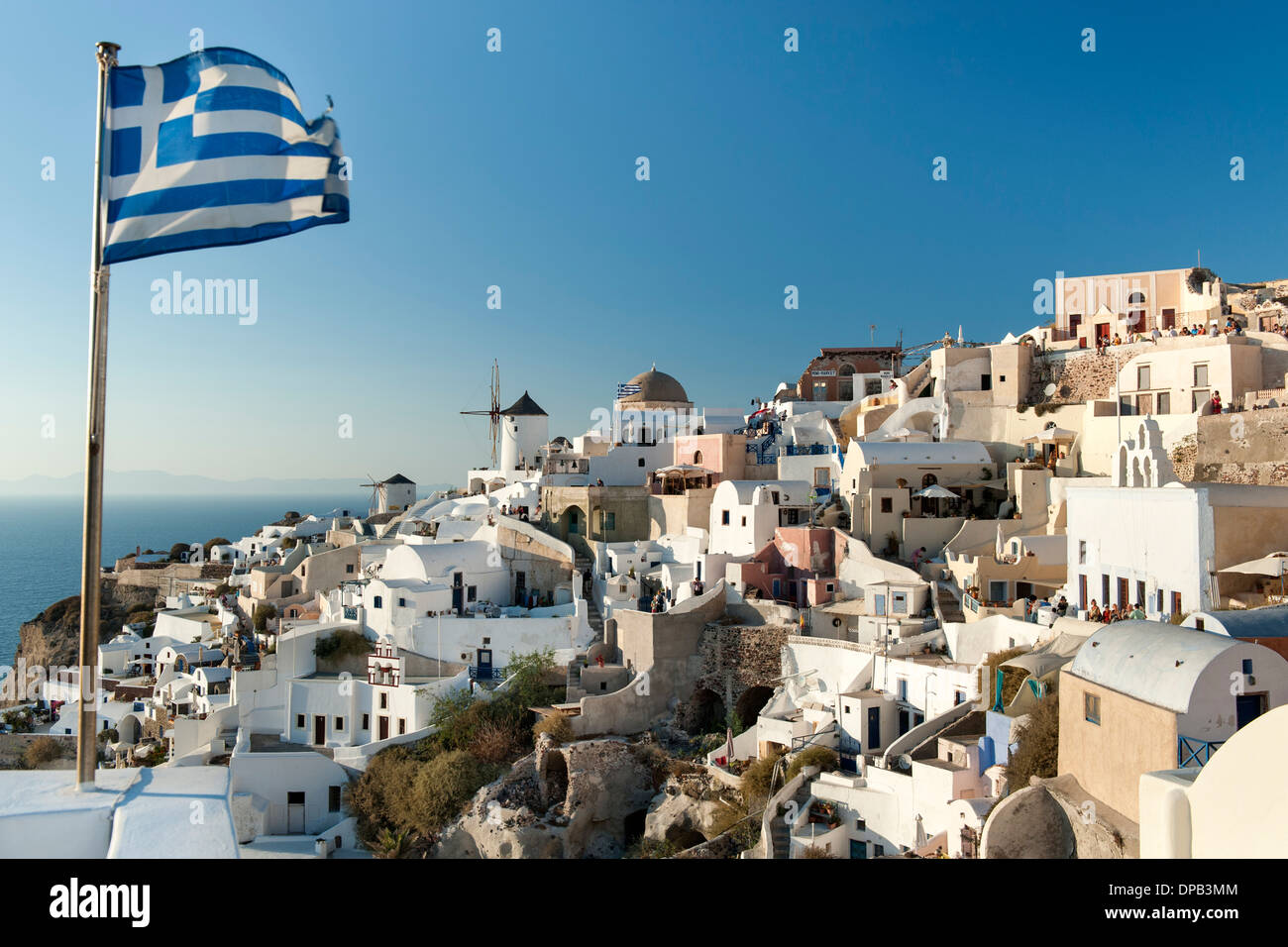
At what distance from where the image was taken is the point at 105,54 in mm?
5152

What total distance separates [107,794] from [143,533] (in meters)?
187

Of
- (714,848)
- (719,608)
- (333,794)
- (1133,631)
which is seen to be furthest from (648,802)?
(1133,631)

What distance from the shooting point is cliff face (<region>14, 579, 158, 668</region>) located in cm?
4981

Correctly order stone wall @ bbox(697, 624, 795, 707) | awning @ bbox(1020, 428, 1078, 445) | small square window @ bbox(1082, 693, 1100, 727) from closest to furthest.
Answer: small square window @ bbox(1082, 693, 1100, 727) → stone wall @ bbox(697, 624, 795, 707) → awning @ bbox(1020, 428, 1078, 445)

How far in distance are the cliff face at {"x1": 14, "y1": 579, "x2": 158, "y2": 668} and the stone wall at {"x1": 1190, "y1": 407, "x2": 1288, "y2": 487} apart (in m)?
50.1

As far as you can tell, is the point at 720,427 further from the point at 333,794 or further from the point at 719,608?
the point at 333,794

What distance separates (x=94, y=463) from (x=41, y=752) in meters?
34.1

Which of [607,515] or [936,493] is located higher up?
[936,493]

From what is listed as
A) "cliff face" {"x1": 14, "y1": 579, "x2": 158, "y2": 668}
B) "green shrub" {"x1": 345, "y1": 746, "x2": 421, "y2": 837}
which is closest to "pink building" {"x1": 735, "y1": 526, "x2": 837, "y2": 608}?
"green shrub" {"x1": 345, "y1": 746, "x2": 421, "y2": 837}

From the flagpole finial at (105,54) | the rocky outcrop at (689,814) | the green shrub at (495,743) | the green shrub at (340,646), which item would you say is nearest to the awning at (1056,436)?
the rocky outcrop at (689,814)

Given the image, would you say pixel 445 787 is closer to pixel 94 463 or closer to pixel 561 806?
pixel 561 806

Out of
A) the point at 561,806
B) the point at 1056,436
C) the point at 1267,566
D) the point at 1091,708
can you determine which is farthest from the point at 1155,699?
the point at 1056,436

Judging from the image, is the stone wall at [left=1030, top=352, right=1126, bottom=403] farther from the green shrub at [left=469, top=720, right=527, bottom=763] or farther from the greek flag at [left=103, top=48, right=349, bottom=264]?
the greek flag at [left=103, top=48, right=349, bottom=264]
